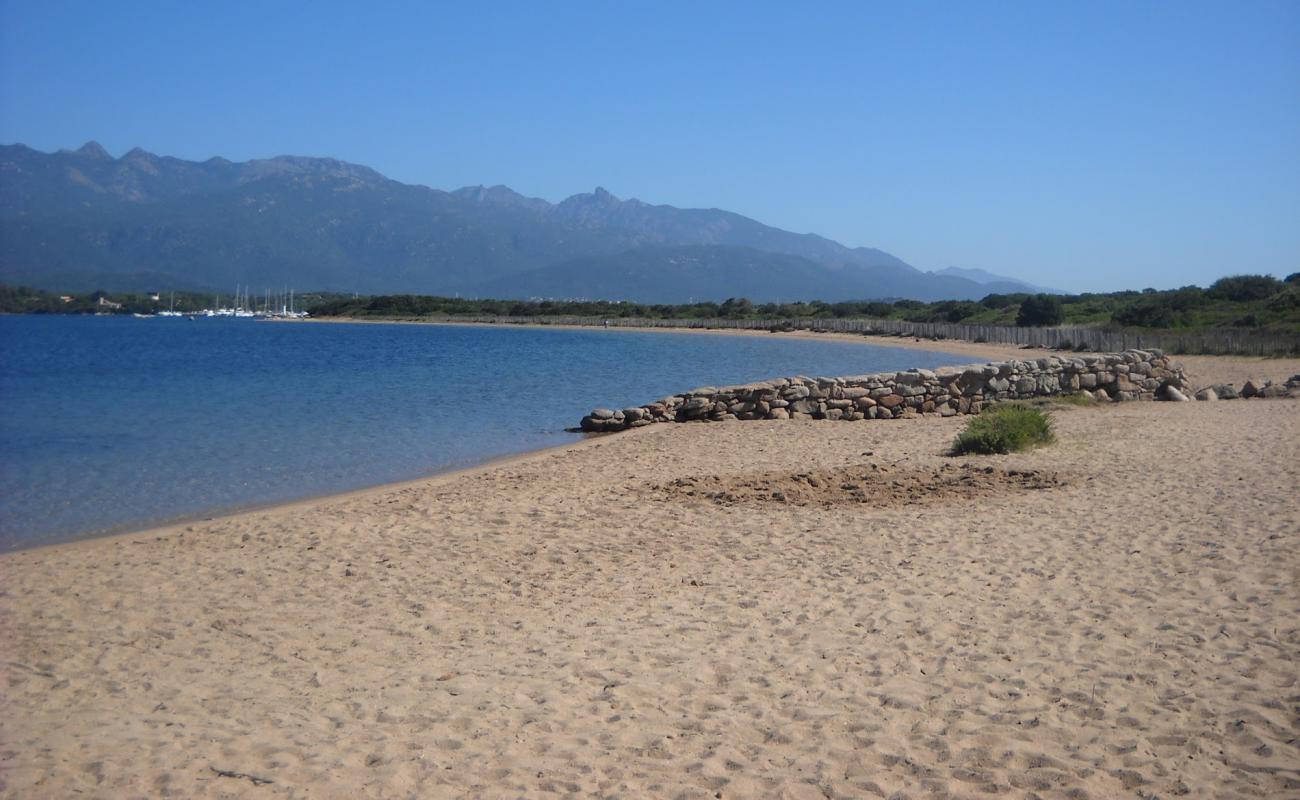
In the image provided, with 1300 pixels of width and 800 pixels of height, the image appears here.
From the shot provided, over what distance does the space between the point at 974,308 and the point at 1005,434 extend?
70.8 metres

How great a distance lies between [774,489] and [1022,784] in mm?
6481

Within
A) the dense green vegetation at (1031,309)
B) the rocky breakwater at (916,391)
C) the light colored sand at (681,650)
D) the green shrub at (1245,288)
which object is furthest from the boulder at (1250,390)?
the green shrub at (1245,288)

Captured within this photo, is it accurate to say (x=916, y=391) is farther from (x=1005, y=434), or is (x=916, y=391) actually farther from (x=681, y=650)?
(x=681, y=650)

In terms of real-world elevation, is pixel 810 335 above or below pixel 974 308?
below

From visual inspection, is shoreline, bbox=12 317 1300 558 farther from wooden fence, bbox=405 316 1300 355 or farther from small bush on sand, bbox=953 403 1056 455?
small bush on sand, bbox=953 403 1056 455

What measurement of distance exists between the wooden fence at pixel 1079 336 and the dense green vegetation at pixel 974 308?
4.43 ft

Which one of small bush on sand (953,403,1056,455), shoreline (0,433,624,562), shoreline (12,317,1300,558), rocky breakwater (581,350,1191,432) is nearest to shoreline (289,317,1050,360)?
shoreline (12,317,1300,558)

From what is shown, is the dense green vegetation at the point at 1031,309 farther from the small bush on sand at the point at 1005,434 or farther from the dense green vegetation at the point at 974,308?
the small bush on sand at the point at 1005,434

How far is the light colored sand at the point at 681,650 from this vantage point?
4238 mm

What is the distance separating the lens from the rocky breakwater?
18.5 metres

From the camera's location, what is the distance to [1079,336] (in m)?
41.1

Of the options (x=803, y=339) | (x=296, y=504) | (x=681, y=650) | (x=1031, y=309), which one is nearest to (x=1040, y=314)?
(x=1031, y=309)

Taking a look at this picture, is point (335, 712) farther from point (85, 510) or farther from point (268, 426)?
point (268, 426)

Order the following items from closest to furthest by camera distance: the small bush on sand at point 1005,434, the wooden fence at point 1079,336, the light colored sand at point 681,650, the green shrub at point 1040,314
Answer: the light colored sand at point 681,650
the small bush on sand at point 1005,434
the wooden fence at point 1079,336
the green shrub at point 1040,314
